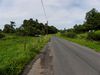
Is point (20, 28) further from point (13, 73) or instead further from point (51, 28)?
point (51, 28)

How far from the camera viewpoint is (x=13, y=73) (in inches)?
411

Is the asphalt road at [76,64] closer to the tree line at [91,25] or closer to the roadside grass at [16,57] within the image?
the roadside grass at [16,57]

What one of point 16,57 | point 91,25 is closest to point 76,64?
point 16,57

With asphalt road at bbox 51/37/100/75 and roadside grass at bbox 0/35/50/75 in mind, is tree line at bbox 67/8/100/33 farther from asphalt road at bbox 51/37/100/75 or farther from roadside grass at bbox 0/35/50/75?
asphalt road at bbox 51/37/100/75

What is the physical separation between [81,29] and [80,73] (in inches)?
4429

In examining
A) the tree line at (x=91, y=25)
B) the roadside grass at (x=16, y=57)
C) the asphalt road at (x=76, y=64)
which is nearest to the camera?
the roadside grass at (x=16, y=57)

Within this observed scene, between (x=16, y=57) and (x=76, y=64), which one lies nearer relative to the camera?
(x=76, y=64)

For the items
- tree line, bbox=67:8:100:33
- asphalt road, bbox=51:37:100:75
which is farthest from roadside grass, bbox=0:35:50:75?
tree line, bbox=67:8:100:33

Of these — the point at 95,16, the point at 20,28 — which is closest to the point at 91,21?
the point at 95,16

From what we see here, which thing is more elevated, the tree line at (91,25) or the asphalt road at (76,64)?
the tree line at (91,25)

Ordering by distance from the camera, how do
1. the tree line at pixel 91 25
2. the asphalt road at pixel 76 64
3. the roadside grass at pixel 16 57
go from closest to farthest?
the roadside grass at pixel 16 57 < the asphalt road at pixel 76 64 < the tree line at pixel 91 25

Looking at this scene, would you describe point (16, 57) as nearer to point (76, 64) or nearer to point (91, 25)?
point (76, 64)

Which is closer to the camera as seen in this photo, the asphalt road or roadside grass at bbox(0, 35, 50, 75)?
roadside grass at bbox(0, 35, 50, 75)

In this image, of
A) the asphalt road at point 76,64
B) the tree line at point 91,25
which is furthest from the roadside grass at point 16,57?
the tree line at point 91,25
